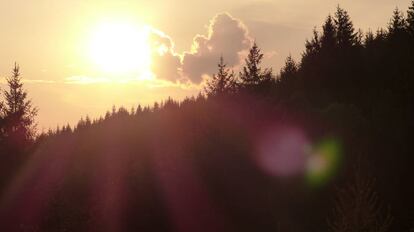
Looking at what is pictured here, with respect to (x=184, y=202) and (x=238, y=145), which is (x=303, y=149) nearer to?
(x=238, y=145)

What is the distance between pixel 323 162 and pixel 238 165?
14.8ft

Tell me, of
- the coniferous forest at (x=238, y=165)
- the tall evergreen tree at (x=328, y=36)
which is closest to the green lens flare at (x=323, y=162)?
the coniferous forest at (x=238, y=165)

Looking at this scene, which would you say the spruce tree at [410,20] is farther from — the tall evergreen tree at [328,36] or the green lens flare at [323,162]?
the green lens flare at [323,162]

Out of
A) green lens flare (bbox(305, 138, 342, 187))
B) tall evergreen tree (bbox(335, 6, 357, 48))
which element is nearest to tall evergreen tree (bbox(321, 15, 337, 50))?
tall evergreen tree (bbox(335, 6, 357, 48))

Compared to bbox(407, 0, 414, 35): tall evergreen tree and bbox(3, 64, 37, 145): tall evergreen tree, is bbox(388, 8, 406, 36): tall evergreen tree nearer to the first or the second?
bbox(407, 0, 414, 35): tall evergreen tree

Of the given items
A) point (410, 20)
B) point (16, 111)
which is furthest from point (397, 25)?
point (16, 111)

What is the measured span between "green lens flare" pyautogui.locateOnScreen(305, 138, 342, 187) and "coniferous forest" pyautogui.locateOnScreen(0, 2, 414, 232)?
63 mm

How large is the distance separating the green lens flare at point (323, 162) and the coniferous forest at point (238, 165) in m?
0.06

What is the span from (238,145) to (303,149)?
364 centimetres

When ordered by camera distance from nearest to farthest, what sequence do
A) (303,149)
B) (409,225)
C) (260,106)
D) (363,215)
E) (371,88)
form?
(363,215) → (409,225) → (303,149) → (260,106) → (371,88)

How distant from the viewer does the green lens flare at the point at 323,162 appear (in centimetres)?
2710

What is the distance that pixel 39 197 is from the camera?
32469 mm

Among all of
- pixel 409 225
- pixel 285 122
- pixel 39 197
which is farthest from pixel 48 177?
pixel 409 225

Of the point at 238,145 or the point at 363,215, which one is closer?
the point at 363,215
